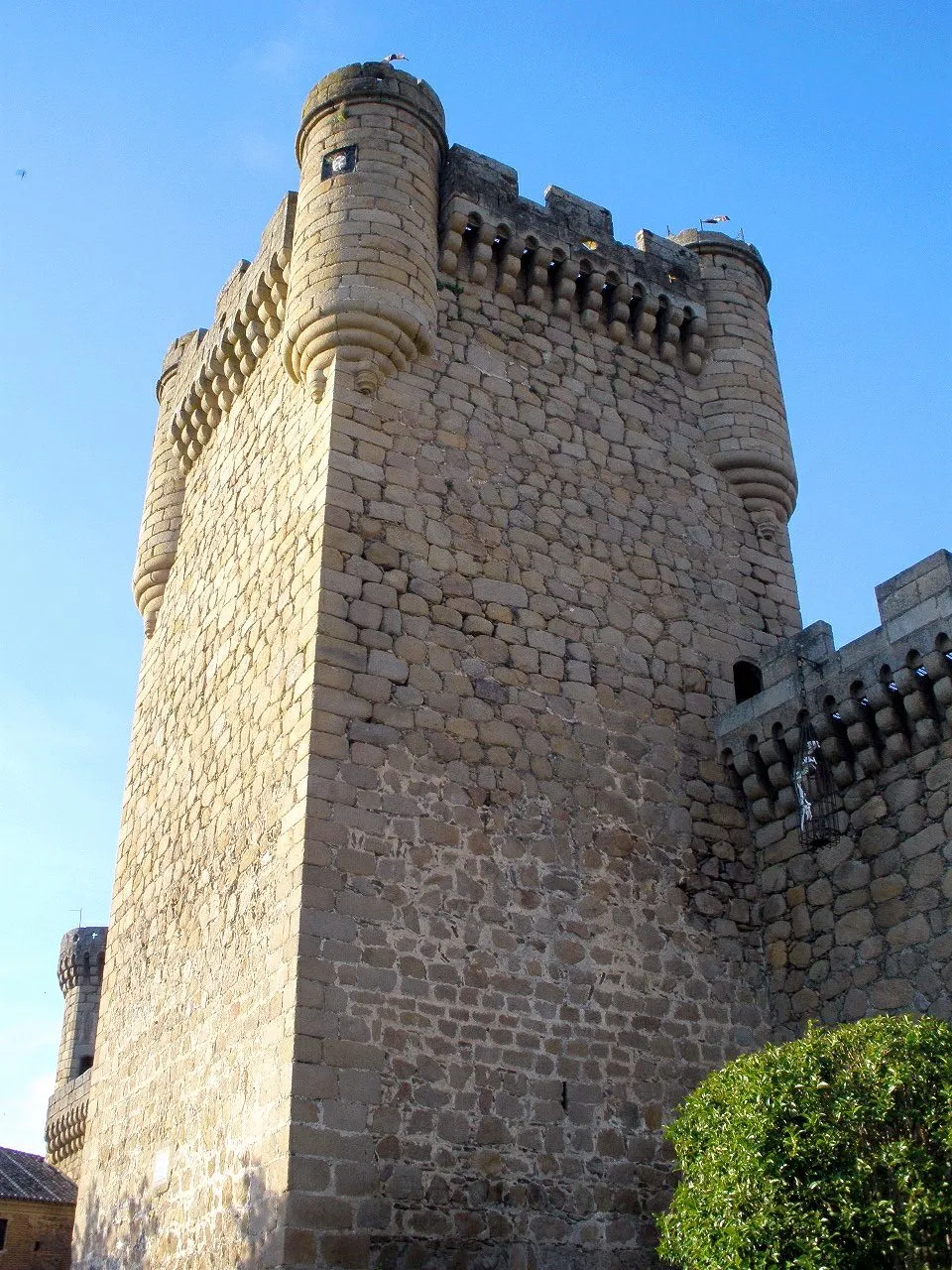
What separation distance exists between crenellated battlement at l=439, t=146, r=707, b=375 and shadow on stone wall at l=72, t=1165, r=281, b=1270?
652 centimetres

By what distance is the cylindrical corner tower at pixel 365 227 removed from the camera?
30.2 feet

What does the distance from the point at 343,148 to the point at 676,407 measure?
327cm

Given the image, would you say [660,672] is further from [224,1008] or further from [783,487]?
[224,1008]

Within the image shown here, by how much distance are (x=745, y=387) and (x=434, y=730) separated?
4.72 metres

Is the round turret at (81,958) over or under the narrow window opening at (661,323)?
under

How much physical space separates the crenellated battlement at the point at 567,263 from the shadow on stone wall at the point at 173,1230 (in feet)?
21.4

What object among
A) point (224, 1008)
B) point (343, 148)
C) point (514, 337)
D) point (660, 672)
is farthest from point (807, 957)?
point (343, 148)

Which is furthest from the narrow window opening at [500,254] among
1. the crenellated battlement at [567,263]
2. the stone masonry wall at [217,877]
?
the stone masonry wall at [217,877]

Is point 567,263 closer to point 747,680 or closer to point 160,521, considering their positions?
point 747,680

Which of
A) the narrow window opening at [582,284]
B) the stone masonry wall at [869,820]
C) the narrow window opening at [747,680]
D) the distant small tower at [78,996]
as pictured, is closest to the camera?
the stone masonry wall at [869,820]

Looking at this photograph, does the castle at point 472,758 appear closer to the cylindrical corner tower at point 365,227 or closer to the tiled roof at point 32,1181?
the cylindrical corner tower at point 365,227

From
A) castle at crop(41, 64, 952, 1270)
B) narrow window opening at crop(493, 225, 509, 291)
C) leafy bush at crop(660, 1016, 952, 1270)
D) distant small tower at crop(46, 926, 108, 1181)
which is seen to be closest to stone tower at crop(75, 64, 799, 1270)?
castle at crop(41, 64, 952, 1270)

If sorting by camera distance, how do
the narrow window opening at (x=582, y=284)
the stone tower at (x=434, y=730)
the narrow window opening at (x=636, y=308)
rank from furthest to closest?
the narrow window opening at (x=636, y=308)
the narrow window opening at (x=582, y=284)
the stone tower at (x=434, y=730)

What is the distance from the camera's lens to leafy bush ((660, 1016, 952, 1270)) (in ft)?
19.1
